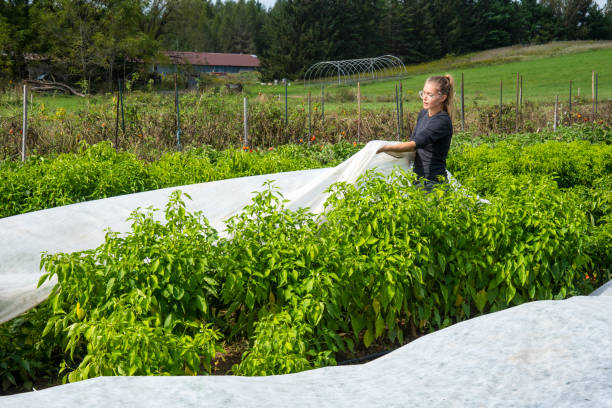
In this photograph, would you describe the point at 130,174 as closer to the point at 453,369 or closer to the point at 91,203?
the point at 91,203

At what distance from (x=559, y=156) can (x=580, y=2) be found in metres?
62.3

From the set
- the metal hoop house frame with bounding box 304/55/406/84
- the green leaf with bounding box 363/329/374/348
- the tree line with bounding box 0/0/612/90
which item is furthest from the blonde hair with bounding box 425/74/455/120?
the tree line with bounding box 0/0/612/90

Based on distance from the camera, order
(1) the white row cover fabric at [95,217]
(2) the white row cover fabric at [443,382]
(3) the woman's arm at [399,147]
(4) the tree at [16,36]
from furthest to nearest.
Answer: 1. (4) the tree at [16,36]
2. (3) the woman's arm at [399,147]
3. (1) the white row cover fabric at [95,217]
4. (2) the white row cover fabric at [443,382]

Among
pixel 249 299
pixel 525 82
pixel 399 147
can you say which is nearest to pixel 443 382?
pixel 249 299

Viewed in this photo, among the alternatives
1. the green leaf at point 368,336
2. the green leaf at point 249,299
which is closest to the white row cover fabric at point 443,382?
the green leaf at point 249,299

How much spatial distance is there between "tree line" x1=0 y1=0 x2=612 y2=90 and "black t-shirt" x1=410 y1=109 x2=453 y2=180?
26.6 meters

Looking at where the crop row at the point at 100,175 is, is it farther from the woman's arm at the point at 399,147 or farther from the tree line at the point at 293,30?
the tree line at the point at 293,30

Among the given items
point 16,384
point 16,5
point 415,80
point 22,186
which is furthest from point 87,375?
point 415,80

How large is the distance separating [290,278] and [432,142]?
62.9 inches

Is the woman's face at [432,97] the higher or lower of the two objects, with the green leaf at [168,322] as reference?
higher

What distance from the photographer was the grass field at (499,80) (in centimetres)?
2783

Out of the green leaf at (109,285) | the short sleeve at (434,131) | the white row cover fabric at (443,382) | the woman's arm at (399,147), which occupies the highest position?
the short sleeve at (434,131)

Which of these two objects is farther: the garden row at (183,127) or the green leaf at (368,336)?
the garden row at (183,127)

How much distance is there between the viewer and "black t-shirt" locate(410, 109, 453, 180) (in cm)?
382
